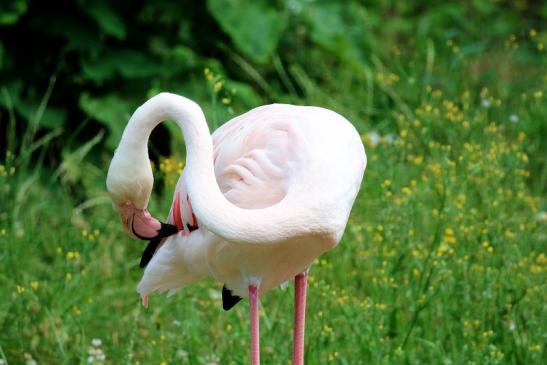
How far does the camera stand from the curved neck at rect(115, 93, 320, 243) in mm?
3064

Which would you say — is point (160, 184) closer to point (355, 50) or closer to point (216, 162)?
point (355, 50)

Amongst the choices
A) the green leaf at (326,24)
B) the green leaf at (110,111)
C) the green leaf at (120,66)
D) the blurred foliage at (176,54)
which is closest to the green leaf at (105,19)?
the blurred foliage at (176,54)

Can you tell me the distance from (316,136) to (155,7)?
3.56m

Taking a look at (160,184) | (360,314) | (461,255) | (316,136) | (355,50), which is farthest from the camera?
(355,50)

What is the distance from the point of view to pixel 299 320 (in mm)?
3738

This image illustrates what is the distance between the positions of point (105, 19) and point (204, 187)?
358 centimetres

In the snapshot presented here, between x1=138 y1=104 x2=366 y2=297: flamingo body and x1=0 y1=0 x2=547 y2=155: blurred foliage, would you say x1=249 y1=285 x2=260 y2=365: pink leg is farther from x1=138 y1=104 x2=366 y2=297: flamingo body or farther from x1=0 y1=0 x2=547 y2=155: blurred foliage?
x1=0 y1=0 x2=547 y2=155: blurred foliage

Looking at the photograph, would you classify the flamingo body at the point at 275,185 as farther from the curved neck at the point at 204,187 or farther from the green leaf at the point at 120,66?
the green leaf at the point at 120,66

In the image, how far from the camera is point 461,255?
4.50 meters

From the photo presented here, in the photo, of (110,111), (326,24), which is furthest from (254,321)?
(326,24)

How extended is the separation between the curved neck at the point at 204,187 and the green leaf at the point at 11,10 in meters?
3.19

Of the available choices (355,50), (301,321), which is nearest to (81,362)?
(301,321)

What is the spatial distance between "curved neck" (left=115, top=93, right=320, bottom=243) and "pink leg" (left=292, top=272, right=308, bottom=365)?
652mm

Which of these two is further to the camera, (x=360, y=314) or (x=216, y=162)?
(x=360, y=314)
